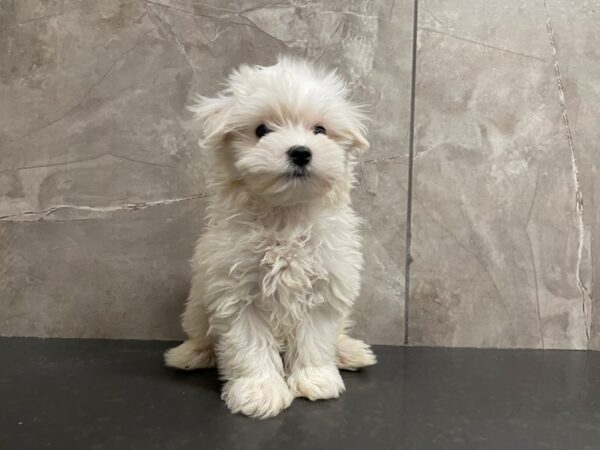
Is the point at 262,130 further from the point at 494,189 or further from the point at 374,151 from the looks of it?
the point at 494,189

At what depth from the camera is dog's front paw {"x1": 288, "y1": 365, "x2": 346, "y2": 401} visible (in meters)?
→ 1.09

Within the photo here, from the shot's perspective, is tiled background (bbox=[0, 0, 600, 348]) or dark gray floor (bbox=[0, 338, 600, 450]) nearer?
dark gray floor (bbox=[0, 338, 600, 450])

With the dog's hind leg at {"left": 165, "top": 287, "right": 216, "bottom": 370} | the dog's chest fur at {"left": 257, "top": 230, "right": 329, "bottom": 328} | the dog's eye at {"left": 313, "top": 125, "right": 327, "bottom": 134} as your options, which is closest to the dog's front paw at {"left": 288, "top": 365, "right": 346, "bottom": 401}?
the dog's chest fur at {"left": 257, "top": 230, "right": 329, "bottom": 328}

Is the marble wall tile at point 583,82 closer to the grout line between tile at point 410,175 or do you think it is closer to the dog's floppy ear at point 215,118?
the grout line between tile at point 410,175

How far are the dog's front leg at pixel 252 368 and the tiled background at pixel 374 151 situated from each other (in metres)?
0.42

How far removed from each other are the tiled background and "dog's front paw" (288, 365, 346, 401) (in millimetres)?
359

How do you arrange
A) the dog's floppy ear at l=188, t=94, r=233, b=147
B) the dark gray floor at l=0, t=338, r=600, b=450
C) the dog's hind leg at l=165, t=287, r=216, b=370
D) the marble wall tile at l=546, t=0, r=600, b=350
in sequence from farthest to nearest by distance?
the marble wall tile at l=546, t=0, r=600, b=350 → the dog's hind leg at l=165, t=287, r=216, b=370 → the dog's floppy ear at l=188, t=94, r=233, b=147 → the dark gray floor at l=0, t=338, r=600, b=450

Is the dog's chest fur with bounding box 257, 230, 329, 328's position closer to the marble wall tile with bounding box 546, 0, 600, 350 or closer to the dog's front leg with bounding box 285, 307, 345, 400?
the dog's front leg with bounding box 285, 307, 345, 400

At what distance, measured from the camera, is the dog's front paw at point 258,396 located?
103 cm

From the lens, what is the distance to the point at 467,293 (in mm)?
1443

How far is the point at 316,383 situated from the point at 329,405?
0.16 feet

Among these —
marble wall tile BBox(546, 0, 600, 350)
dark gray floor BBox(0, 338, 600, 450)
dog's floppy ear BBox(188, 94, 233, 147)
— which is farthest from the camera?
marble wall tile BBox(546, 0, 600, 350)

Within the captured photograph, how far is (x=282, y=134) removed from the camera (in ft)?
3.36

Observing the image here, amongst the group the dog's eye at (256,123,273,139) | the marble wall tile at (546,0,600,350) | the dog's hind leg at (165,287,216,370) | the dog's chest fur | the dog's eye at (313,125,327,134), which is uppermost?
the marble wall tile at (546,0,600,350)
